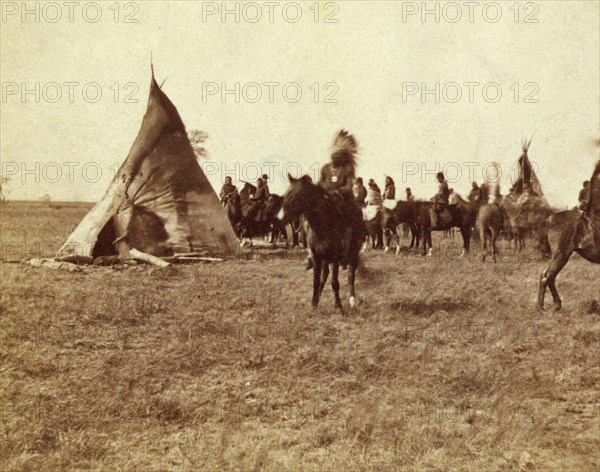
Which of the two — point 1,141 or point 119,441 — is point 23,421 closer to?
point 119,441

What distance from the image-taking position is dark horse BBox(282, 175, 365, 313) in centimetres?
613

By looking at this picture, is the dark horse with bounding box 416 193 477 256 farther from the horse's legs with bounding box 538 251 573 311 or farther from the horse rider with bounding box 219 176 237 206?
the horse's legs with bounding box 538 251 573 311

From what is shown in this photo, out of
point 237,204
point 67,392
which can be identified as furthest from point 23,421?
point 237,204

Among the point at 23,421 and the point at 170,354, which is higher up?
the point at 170,354

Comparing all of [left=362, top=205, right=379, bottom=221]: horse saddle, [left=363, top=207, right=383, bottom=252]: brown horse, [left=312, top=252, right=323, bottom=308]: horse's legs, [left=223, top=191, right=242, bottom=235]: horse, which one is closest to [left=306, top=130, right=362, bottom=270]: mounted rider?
A: [left=312, top=252, right=323, bottom=308]: horse's legs

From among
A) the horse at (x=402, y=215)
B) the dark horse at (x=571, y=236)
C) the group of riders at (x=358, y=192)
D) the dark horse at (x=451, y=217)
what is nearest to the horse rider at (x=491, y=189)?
the group of riders at (x=358, y=192)

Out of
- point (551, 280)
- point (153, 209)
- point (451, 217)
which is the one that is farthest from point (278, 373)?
point (451, 217)

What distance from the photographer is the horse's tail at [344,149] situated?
19.5 ft

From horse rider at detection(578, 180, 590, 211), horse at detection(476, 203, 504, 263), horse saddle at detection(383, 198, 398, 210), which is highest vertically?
horse saddle at detection(383, 198, 398, 210)

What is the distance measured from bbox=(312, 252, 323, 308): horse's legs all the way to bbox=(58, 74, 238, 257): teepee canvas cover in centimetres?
253

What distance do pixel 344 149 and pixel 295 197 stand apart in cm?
80

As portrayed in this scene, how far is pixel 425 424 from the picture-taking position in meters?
4.71

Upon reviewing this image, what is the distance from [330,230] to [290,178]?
39.2 inches

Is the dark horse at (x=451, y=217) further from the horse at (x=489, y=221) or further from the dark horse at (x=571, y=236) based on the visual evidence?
the dark horse at (x=571, y=236)
